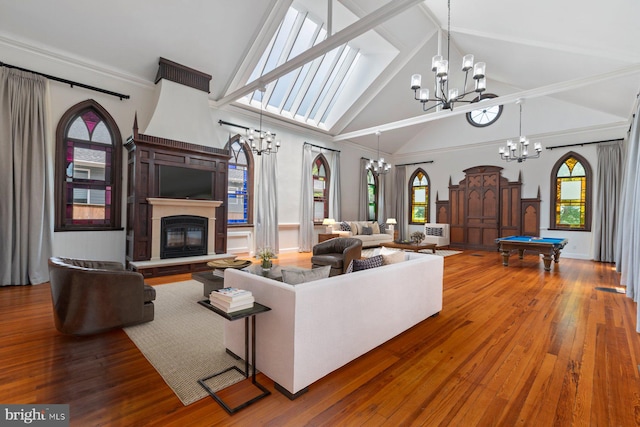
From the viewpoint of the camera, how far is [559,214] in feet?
27.7

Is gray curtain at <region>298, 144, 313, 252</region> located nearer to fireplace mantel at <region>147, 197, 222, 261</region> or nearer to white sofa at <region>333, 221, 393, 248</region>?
white sofa at <region>333, 221, 393, 248</region>

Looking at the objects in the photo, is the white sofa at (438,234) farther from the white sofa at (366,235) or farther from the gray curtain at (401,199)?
the white sofa at (366,235)

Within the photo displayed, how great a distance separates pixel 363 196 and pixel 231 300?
9166 mm

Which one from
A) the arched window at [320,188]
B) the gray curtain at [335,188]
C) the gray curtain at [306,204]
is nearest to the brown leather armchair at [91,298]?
the gray curtain at [306,204]

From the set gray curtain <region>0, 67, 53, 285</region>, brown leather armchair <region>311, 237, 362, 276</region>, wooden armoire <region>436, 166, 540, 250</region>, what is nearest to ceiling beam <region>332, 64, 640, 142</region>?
wooden armoire <region>436, 166, 540, 250</region>

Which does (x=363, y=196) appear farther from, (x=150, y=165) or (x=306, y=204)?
(x=150, y=165)

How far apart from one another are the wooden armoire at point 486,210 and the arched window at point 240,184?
709 centimetres

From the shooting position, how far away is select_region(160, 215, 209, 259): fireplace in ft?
18.3

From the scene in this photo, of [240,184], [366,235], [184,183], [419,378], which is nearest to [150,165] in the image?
[184,183]

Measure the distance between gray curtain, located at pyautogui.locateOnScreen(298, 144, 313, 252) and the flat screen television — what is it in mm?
3076

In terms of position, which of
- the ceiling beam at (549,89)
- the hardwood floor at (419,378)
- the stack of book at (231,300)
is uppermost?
the ceiling beam at (549,89)

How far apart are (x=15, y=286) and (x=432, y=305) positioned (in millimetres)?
5962

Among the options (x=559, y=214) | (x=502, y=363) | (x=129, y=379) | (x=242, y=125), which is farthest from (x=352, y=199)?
(x=129, y=379)

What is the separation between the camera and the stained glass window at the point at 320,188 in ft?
31.0
